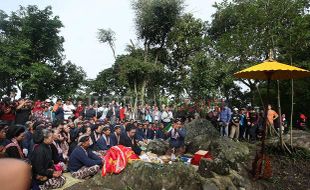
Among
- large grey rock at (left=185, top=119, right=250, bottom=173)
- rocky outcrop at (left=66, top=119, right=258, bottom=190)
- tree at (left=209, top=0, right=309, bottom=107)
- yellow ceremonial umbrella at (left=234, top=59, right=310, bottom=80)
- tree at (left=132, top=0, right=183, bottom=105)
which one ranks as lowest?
rocky outcrop at (left=66, top=119, right=258, bottom=190)

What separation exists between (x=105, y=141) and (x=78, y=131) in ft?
3.65

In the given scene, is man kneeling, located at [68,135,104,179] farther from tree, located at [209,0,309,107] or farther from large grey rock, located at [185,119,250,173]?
tree, located at [209,0,309,107]

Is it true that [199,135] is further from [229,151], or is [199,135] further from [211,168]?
[211,168]

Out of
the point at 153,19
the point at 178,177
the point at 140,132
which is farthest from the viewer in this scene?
the point at 153,19

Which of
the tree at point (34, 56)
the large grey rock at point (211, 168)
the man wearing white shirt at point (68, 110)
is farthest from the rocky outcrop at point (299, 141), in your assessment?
the tree at point (34, 56)

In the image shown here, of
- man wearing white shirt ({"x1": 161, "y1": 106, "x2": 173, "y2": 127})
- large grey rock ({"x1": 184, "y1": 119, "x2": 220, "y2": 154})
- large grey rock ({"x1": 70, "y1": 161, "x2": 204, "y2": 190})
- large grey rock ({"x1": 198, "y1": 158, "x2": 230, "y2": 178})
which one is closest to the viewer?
large grey rock ({"x1": 70, "y1": 161, "x2": 204, "y2": 190})

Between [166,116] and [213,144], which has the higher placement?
[166,116]

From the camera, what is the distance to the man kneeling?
9.29 meters

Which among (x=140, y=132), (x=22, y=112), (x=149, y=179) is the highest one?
(x=22, y=112)

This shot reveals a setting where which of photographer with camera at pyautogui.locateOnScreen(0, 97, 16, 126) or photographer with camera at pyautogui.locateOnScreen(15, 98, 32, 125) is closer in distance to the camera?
photographer with camera at pyautogui.locateOnScreen(0, 97, 16, 126)

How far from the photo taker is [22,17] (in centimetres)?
3269

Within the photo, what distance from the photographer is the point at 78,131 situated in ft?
37.6

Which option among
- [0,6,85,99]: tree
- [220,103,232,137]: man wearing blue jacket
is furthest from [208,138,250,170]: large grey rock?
[0,6,85,99]: tree

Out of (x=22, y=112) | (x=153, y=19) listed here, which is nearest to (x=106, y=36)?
(x=153, y=19)
